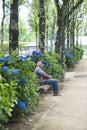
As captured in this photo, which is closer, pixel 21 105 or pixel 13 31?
pixel 21 105

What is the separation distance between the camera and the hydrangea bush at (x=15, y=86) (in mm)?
7942

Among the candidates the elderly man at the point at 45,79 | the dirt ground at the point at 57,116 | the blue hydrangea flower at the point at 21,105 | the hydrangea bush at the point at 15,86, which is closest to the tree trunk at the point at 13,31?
the elderly man at the point at 45,79

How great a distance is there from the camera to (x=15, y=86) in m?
9.34

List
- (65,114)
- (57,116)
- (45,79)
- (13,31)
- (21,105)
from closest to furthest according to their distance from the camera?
(21,105) → (57,116) → (65,114) → (13,31) → (45,79)

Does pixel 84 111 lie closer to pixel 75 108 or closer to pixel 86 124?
pixel 75 108

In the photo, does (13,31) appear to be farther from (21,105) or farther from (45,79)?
(21,105)

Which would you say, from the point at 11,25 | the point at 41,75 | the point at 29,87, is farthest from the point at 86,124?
the point at 11,25

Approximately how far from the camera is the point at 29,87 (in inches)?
412

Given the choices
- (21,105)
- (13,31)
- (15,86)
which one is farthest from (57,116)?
(13,31)

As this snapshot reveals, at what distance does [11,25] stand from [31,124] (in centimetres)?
660

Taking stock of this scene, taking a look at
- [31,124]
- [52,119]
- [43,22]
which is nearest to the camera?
[31,124]

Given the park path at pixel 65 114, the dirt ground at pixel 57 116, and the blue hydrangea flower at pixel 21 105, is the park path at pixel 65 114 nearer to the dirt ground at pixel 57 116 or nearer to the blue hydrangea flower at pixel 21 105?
the dirt ground at pixel 57 116

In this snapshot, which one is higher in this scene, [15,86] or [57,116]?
[15,86]

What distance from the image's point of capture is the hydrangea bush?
7.94m
